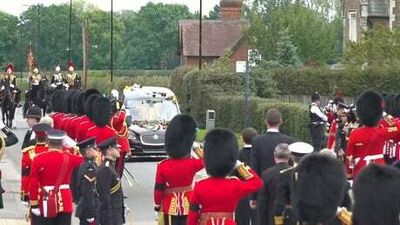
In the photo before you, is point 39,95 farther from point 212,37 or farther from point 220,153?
point 212,37

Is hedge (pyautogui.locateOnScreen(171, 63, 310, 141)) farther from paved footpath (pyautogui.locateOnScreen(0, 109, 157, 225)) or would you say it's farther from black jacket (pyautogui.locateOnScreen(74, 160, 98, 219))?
black jacket (pyautogui.locateOnScreen(74, 160, 98, 219))

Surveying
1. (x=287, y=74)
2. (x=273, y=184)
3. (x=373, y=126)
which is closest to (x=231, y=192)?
(x=273, y=184)

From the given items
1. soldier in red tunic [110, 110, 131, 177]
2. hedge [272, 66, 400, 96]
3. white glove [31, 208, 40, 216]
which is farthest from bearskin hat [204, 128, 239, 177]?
hedge [272, 66, 400, 96]

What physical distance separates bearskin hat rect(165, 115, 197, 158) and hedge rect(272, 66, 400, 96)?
27.3m

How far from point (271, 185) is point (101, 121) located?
598 cm

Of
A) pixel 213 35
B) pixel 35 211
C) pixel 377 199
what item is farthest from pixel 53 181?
pixel 213 35

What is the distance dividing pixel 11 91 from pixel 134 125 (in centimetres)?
1303

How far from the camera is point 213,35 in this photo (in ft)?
260

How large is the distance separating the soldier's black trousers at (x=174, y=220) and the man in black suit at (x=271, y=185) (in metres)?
0.86

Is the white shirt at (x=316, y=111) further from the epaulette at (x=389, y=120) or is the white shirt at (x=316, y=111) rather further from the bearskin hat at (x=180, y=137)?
the bearskin hat at (x=180, y=137)

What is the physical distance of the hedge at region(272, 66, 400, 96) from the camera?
4088cm

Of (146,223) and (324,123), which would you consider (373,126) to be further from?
(324,123)

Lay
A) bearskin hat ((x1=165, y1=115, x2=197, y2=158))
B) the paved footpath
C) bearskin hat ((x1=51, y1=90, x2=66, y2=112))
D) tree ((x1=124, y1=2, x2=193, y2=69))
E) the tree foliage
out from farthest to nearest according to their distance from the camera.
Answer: tree ((x1=124, y1=2, x2=193, y2=69)) → the tree foliage → bearskin hat ((x1=51, y1=90, x2=66, y2=112)) → the paved footpath → bearskin hat ((x1=165, y1=115, x2=197, y2=158))

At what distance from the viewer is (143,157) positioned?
29.5 meters
